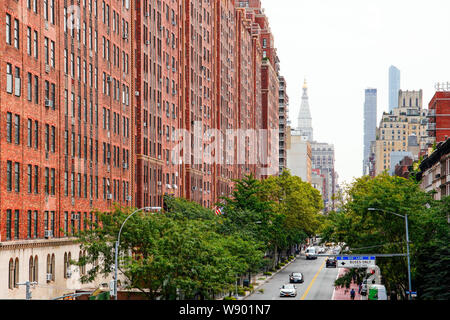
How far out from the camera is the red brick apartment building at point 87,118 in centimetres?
5266

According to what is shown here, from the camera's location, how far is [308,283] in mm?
102812

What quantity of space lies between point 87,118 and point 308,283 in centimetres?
4741

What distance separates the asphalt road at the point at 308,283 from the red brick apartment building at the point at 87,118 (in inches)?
750

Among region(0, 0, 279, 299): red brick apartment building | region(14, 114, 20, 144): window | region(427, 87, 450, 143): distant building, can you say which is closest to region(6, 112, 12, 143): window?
region(0, 0, 279, 299): red brick apartment building

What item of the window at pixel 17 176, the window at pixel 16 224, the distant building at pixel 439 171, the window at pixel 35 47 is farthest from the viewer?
the distant building at pixel 439 171

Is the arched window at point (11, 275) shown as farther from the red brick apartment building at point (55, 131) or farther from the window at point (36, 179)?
the window at point (36, 179)

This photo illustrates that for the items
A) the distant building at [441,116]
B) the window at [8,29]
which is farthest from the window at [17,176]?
the distant building at [441,116]

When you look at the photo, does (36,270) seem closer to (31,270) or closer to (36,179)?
(31,270)

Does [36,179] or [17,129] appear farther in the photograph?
[36,179]

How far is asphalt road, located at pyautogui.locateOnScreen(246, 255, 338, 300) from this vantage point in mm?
85238

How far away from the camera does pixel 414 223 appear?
62.4 metres

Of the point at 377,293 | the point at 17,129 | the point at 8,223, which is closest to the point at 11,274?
the point at 8,223
